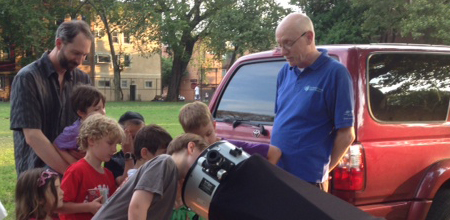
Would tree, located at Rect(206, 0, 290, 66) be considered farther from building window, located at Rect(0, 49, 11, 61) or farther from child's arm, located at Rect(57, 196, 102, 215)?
child's arm, located at Rect(57, 196, 102, 215)

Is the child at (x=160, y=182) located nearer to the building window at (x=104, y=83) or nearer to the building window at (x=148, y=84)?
the building window at (x=104, y=83)

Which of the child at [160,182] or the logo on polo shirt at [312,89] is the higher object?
the logo on polo shirt at [312,89]

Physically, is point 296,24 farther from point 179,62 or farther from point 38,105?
point 179,62

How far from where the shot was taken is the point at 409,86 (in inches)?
168

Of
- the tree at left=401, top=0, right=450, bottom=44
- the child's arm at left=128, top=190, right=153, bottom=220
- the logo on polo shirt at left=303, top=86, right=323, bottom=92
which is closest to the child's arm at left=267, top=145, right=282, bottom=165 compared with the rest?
the logo on polo shirt at left=303, top=86, right=323, bottom=92

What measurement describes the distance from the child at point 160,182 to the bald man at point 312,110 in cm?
111

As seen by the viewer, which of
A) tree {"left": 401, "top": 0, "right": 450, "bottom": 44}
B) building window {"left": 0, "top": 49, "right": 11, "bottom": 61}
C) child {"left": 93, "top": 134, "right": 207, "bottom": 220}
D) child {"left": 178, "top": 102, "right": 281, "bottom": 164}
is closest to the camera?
child {"left": 93, "top": 134, "right": 207, "bottom": 220}

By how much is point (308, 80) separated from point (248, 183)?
5.83ft

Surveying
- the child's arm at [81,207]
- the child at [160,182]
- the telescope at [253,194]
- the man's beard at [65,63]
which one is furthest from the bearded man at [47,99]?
the telescope at [253,194]

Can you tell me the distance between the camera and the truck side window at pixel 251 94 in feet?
14.5

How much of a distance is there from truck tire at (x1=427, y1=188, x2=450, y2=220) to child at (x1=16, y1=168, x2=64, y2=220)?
280 centimetres

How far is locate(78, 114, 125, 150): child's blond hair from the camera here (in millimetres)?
3303

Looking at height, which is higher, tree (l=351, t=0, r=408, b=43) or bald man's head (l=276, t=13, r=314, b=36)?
tree (l=351, t=0, r=408, b=43)

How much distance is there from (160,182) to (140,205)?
0.45 ft
